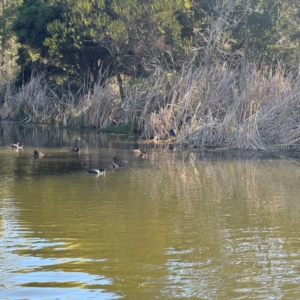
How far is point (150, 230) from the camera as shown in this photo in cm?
841

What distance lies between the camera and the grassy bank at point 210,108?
17.9 m

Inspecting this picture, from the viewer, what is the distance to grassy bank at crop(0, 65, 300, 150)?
17891 mm

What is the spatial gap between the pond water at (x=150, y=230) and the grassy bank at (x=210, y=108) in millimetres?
2689

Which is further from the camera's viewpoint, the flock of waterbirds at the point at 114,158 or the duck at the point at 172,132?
Answer: the duck at the point at 172,132

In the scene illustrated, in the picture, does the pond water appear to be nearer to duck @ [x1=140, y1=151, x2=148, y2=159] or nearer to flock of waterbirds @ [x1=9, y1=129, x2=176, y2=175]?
flock of waterbirds @ [x1=9, y1=129, x2=176, y2=175]

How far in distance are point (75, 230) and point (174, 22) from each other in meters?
18.7

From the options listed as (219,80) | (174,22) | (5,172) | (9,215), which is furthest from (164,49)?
(9,215)

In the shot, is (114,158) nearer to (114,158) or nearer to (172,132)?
(114,158)

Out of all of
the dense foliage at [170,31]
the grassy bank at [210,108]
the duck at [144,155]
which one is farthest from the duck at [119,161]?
the dense foliage at [170,31]

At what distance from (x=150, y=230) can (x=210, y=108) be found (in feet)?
37.5

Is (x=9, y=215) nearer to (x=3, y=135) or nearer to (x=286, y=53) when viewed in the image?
(x=3, y=135)

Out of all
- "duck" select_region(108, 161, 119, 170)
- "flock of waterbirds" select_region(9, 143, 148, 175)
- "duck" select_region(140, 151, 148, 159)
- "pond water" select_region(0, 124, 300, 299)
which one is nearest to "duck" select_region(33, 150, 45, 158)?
"flock of waterbirds" select_region(9, 143, 148, 175)

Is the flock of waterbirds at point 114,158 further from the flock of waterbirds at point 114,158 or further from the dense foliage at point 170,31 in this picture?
the dense foliage at point 170,31

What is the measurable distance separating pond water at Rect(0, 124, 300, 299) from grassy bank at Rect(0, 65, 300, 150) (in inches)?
106
